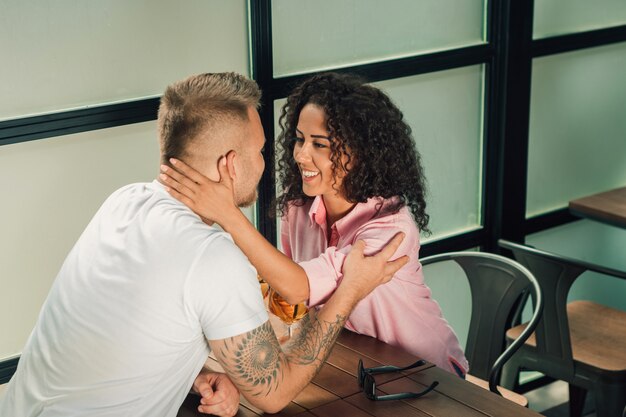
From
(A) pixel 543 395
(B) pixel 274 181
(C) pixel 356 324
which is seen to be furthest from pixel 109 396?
(A) pixel 543 395

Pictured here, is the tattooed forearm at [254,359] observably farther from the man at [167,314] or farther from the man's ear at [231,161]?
the man's ear at [231,161]

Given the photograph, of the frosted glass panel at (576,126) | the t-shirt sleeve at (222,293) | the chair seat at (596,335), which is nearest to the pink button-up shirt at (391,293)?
the t-shirt sleeve at (222,293)

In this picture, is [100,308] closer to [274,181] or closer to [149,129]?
[149,129]

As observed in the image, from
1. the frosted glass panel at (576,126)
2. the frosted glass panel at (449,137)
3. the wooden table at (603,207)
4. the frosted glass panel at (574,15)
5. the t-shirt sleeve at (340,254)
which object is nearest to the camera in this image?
the t-shirt sleeve at (340,254)

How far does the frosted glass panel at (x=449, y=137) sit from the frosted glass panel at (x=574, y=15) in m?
0.33

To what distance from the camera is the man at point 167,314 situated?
1.81m

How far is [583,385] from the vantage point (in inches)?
119

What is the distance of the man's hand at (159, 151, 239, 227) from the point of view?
197 cm

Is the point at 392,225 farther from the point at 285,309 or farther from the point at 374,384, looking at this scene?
the point at 374,384

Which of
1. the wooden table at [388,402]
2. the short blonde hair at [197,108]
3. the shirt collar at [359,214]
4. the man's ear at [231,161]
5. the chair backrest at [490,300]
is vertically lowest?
the chair backrest at [490,300]

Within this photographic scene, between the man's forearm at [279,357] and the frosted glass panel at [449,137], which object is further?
the frosted glass panel at [449,137]

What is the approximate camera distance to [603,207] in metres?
3.56

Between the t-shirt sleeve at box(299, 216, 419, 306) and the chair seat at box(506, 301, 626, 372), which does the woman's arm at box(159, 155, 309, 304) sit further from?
the chair seat at box(506, 301, 626, 372)

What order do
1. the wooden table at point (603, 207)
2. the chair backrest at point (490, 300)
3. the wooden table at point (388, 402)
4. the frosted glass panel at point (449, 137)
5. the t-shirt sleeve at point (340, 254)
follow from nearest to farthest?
the wooden table at point (388, 402) < the t-shirt sleeve at point (340, 254) < the chair backrest at point (490, 300) < the frosted glass panel at point (449, 137) < the wooden table at point (603, 207)
